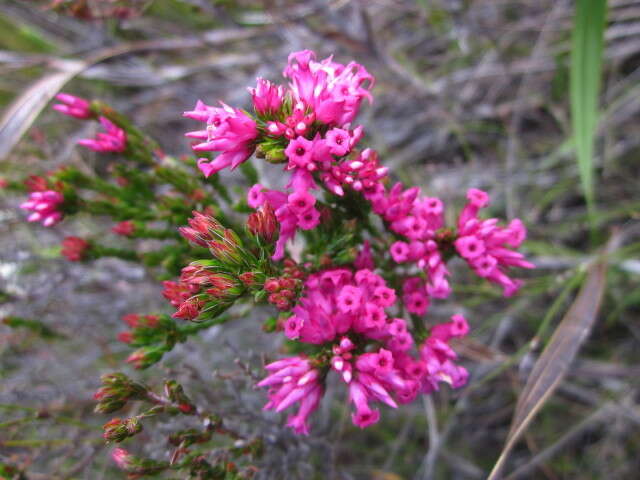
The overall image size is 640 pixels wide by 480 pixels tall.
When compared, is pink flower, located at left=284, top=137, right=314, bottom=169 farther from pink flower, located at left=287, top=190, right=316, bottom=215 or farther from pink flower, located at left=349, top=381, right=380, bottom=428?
pink flower, located at left=349, top=381, right=380, bottom=428

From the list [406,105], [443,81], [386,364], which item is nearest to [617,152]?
[443,81]

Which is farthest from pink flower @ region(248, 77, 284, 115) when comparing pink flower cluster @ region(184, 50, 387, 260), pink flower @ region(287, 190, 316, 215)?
pink flower @ region(287, 190, 316, 215)

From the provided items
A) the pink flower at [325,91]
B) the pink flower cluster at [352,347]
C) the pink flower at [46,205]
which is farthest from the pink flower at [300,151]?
the pink flower at [46,205]

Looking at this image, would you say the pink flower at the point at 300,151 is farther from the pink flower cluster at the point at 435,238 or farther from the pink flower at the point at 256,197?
the pink flower cluster at the point at 435,238

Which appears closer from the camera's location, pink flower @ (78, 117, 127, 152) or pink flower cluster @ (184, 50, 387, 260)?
pink flower cluster @ (184, 50, 387, 260)

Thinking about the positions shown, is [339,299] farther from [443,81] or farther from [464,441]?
[443,81]

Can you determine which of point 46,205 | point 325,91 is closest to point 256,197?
point 325,91
